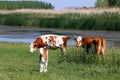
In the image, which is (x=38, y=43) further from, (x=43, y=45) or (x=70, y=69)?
(x=70, y=69)

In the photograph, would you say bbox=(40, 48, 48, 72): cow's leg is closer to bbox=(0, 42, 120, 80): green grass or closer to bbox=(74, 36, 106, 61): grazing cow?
bbox=(0, 42, 120, 80): green grass

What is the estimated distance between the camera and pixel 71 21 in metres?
56.0

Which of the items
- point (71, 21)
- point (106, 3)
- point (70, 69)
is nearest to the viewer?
point (70, 69)

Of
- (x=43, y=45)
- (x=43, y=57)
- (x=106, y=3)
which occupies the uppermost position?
(x=43, y=45)

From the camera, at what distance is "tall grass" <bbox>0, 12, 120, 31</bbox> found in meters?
51.5

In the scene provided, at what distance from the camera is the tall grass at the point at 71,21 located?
2028 inches

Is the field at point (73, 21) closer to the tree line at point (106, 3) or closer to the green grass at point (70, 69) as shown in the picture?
the tree line at point (106, 3)

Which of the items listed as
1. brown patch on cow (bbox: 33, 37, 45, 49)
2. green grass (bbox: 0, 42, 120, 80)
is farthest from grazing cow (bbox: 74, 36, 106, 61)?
brown patch on cow (bbox: 33, 37, 45, 49)

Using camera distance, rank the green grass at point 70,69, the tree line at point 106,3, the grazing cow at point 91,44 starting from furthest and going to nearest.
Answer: the tree line at point 106,3
the grazing cow at point 91,44
the green grass at point 70,69

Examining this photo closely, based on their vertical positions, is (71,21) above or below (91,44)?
below

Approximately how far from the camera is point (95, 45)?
1823cm

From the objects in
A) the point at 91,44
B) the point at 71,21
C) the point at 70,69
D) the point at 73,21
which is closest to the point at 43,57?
the point at 70,69

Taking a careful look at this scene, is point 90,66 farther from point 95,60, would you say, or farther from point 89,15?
point 89,15

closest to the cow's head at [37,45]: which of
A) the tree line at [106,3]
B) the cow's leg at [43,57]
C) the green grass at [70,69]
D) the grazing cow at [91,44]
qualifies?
the cow's leg at [43,57]
